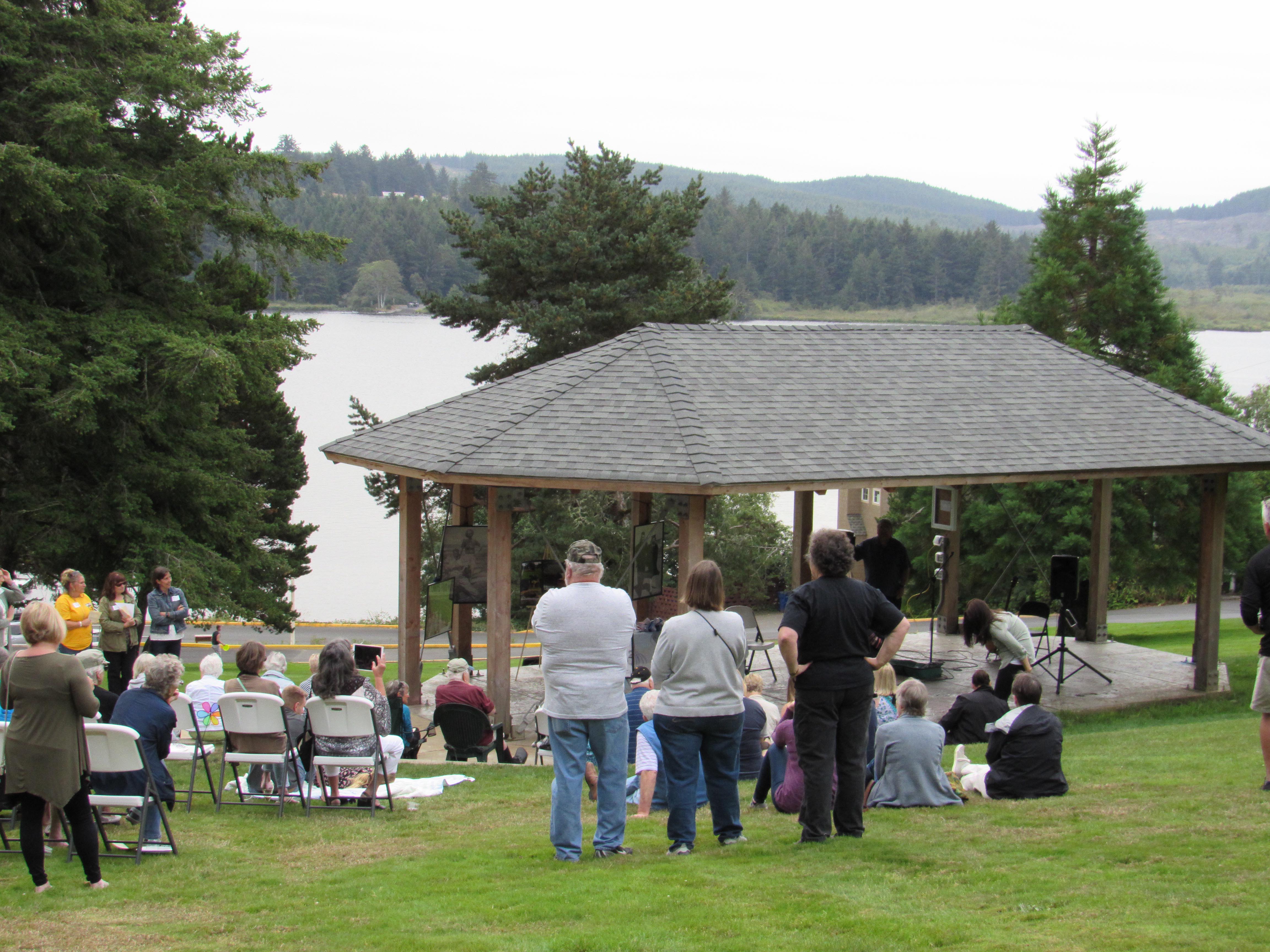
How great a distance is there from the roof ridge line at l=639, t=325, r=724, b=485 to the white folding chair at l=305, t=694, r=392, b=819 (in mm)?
4423

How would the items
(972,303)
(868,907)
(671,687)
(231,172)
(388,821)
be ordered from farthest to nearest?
(972,303), (231,172), (388,821), (671,687), (868,907)

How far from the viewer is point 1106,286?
29.0 m

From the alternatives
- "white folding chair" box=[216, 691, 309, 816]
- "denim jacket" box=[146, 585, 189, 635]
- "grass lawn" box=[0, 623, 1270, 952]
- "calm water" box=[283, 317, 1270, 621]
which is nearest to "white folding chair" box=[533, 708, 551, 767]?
"grass lawn" box=[0, 623, 1270, 952]

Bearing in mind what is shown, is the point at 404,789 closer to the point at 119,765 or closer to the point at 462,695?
the point at 462,695

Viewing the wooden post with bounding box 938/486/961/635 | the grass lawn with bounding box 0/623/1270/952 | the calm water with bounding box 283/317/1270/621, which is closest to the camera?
the grass lawn with bounding box 0/623/1270/952

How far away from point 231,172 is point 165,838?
1718 centimetres

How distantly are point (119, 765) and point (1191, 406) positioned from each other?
13.3 metres

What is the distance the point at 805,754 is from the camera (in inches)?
234

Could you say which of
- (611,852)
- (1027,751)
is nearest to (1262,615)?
(1027,751)

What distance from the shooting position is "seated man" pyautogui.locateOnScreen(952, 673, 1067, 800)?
24.7 feet

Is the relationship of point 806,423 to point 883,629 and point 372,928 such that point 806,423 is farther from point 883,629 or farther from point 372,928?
point 372,928

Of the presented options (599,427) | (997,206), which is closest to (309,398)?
(599,427)

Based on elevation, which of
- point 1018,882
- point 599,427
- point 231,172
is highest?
point 231,172

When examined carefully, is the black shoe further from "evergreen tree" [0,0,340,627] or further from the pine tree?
the pine tree
